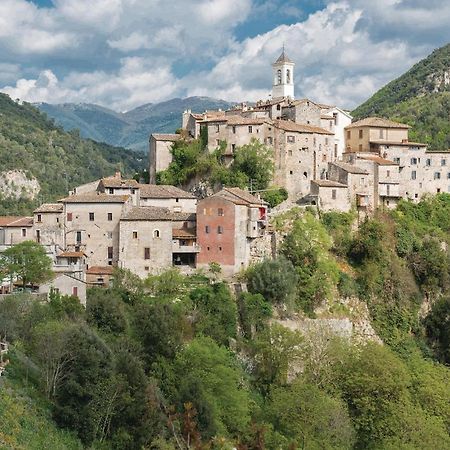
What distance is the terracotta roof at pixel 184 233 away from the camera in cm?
5894

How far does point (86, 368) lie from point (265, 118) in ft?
120

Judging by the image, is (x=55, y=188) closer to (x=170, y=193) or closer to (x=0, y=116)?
(x=0, y=116)

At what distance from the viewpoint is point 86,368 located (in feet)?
129

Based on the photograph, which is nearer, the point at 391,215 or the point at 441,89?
the point at 391,215

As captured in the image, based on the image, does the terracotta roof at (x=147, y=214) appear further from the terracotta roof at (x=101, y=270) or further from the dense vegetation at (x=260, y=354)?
the dense vegetation at (x=260, y=354)

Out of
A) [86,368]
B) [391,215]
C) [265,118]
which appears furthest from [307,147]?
[86,368]

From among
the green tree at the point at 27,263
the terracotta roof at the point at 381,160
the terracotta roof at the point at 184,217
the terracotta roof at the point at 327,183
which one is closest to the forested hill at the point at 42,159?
the terracotta roof at the point at 381,160

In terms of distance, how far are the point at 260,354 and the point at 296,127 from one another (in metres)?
22.9

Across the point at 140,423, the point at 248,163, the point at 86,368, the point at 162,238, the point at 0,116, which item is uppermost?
the point at 0,116

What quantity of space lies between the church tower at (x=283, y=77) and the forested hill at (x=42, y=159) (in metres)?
59.0

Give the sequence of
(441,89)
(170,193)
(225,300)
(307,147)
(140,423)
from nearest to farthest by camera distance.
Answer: (140,423) → (225,300) → (170,193) → (307,147) → (441,89)

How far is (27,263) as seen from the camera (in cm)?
5256

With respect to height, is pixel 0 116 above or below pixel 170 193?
above

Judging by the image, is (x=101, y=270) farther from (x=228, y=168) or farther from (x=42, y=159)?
(x=42, y=159)
